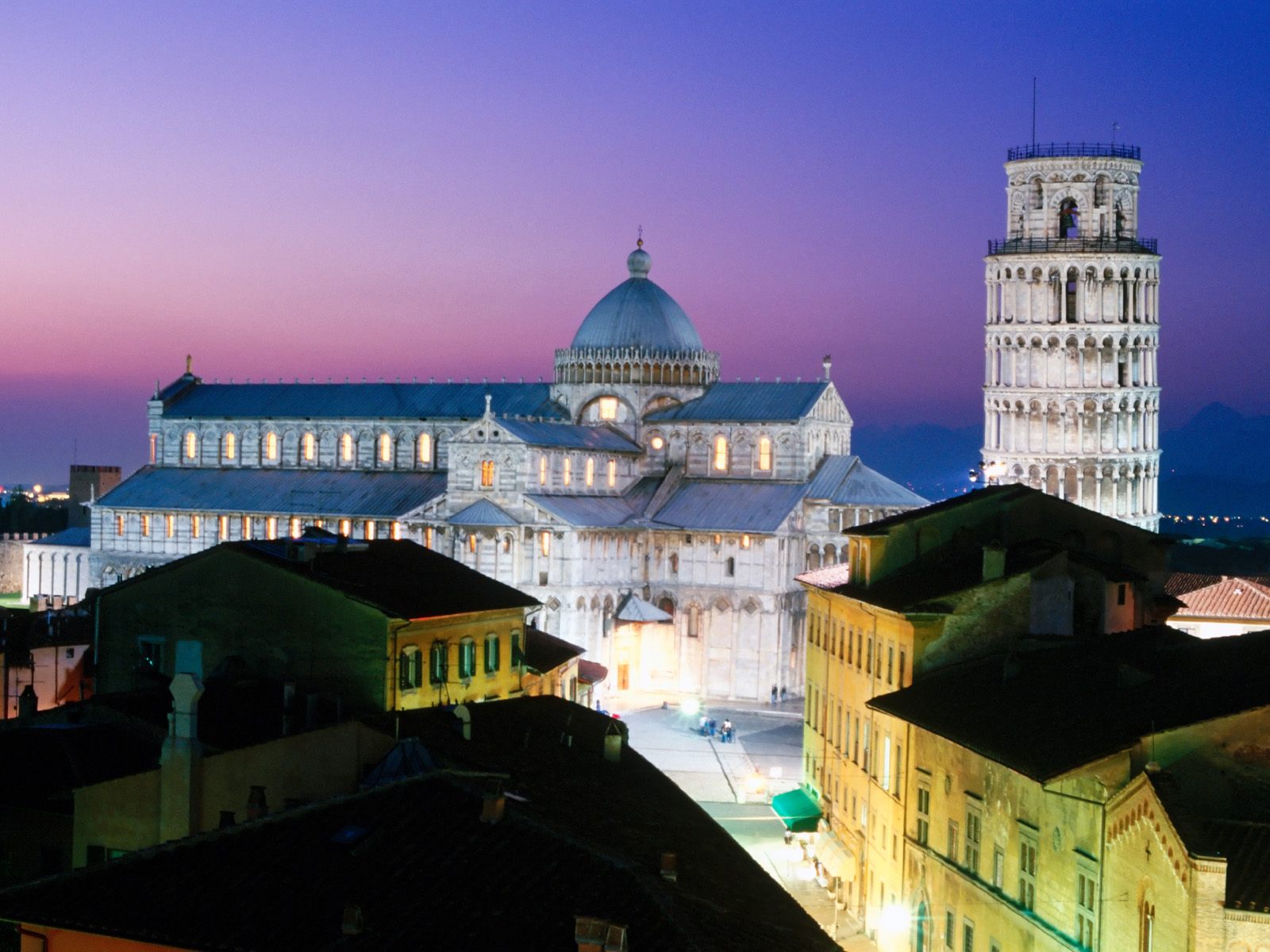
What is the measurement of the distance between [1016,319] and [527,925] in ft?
310

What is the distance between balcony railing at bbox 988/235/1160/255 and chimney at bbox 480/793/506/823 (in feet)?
301

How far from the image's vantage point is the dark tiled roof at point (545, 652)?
2575 inches

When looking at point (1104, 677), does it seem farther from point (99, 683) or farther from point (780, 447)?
point (780, 447)

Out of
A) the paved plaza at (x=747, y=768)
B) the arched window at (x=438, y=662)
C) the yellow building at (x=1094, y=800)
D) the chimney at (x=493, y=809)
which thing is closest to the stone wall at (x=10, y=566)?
the paved plaza at (x=747, y=768)

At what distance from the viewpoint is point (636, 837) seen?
3516cm

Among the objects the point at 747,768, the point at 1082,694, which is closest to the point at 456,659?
the point at 1082,694

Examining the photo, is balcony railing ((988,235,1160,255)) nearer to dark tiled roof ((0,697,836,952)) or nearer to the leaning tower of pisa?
the leaning tower of pisa

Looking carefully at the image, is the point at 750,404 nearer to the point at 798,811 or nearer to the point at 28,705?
the point at 798,811

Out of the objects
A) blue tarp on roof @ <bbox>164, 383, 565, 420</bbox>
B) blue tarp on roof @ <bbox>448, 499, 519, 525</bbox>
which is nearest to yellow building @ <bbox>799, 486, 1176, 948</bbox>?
blue tarp on roof @ <bbox>448, 499, 519, 525</bbox>

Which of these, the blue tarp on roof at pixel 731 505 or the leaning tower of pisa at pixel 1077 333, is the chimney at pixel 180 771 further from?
the leaning tower of pisa at pixel 1077 333

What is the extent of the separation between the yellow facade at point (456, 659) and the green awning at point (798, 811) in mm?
9025

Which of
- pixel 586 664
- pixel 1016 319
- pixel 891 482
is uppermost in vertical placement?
pixel 1016 319

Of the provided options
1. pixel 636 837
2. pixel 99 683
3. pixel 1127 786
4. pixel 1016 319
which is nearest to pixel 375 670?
pixel 99 683

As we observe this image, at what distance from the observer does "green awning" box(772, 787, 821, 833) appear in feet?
201
